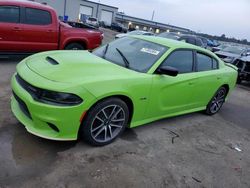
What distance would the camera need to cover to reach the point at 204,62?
522 centimetres

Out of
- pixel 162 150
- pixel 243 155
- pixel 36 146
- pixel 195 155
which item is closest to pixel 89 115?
pixel 36 146

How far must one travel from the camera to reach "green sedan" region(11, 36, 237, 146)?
10.5 feet

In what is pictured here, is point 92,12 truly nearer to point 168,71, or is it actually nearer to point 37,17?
point 37,17

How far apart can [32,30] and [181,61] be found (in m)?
4.91

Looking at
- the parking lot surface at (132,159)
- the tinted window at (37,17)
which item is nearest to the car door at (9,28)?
the tinted window at (37,17)

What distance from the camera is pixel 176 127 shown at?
4.96 metres

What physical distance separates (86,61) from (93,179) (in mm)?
1795

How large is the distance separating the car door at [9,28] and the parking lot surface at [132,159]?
2689mm

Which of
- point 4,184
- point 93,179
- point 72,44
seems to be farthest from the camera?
point 72,44

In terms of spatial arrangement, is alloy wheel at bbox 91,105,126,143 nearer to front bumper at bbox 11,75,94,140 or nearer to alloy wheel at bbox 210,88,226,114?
front bumper at bbox 11,75,94,140

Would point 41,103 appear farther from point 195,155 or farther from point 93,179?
point 195,155

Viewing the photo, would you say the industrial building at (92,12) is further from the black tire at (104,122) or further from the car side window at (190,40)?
the black tire at (104,122)

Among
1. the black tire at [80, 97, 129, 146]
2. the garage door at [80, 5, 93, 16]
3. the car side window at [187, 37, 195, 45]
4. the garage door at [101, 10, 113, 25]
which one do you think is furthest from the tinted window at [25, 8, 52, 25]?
the garage door at [101, 10, 113, 25]

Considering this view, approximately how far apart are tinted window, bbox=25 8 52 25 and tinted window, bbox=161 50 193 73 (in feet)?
16.0
